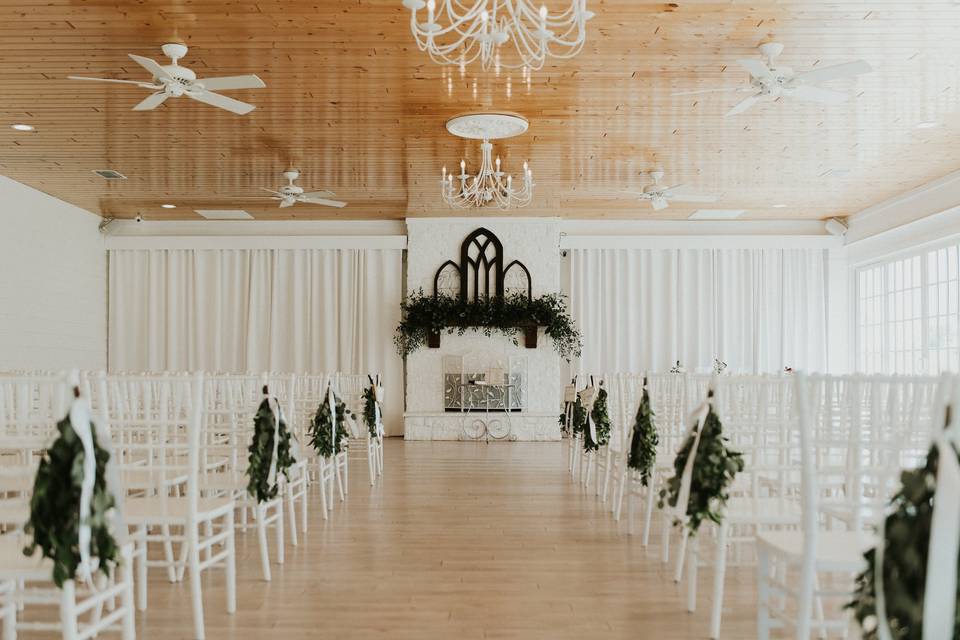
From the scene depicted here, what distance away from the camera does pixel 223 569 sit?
14.3ft

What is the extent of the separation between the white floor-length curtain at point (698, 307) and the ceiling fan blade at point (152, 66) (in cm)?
804

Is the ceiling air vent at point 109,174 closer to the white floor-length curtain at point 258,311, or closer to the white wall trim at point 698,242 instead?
the white floor-length curtain at point 258,311

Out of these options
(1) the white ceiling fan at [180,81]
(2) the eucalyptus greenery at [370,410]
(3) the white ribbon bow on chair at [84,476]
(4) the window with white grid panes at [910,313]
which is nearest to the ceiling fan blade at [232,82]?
(1) the white ceiling fan at [180,81]

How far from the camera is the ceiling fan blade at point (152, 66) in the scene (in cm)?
498

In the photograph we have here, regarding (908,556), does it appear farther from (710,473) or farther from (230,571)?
(230,571)

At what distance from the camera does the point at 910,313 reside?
34.8ft

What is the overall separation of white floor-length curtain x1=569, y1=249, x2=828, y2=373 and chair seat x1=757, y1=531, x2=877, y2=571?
957 cm

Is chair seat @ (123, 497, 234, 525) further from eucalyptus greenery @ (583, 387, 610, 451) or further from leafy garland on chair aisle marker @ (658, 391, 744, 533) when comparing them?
eucalyptus greenery @ (583, 387, 610, 451)

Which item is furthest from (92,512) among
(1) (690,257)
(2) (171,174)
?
(1) (690,257)

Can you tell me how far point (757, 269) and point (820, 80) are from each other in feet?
24.8

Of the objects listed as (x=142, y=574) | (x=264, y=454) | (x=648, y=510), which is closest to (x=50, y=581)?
(x=142, y=574)

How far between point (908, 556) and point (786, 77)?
14.7 feet

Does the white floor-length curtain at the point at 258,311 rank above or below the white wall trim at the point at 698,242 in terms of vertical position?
below

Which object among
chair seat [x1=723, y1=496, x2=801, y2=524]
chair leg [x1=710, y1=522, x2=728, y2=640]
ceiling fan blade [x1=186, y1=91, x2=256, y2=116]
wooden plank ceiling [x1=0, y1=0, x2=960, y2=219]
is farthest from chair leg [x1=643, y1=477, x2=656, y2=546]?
ceiling fan blade [x1=186, y1=91, x2=256, y2=116]
